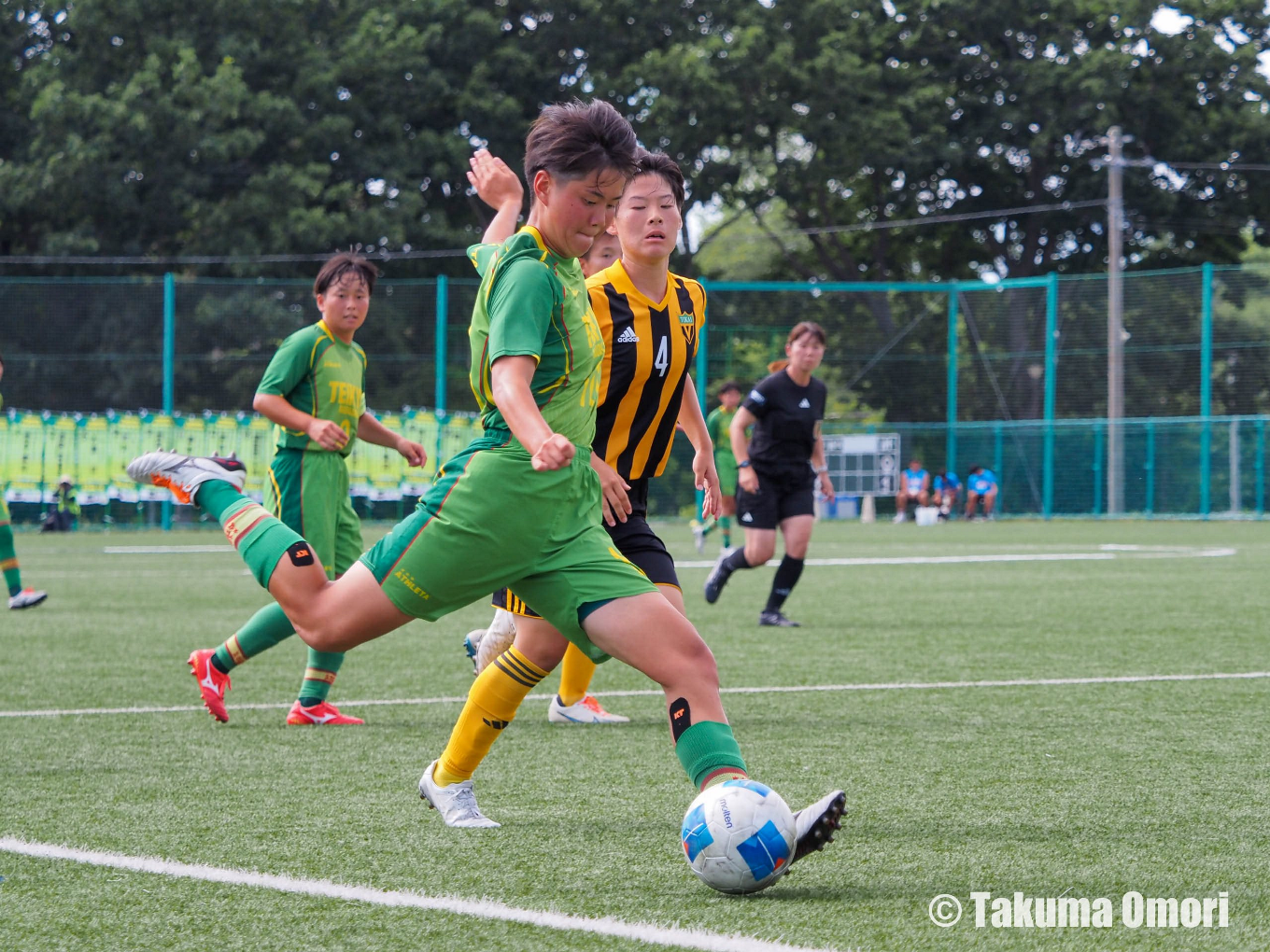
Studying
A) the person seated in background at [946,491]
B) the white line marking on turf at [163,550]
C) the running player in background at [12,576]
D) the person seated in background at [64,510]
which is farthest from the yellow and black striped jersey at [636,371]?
the person seated in background at [946,491]

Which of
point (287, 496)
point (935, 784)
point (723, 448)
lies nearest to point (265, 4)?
point (723, 448)

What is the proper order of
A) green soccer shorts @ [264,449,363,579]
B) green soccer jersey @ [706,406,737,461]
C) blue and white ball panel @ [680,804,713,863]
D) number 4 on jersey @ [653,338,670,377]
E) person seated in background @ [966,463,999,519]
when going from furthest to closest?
person seated in background @ [966,463,999,519]
green soccer jersey @ [706,406,737,461]
green soccer shorts @ [264,449,363,579]
number 4 on jersey @ [653,338,670,377]
blue and white ball panel @ [680,804,713,863]

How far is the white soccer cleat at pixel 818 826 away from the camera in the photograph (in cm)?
336

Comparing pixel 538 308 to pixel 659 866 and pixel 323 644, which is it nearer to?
pixel 323 644

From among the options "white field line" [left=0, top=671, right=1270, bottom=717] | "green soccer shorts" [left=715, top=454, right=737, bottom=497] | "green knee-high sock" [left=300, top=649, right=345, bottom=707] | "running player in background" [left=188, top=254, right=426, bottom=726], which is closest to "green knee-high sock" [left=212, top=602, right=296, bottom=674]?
"running player in background" [left=188, top=254, right=426, bottom=726]

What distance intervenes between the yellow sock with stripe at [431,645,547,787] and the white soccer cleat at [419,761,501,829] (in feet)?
0.08

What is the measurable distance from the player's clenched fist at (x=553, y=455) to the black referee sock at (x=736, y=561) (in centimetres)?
761

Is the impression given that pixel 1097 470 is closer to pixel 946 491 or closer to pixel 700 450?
pixel 946 491

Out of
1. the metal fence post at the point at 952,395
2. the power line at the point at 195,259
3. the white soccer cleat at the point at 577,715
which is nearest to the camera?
the white soccer cleat at the point at 577,715

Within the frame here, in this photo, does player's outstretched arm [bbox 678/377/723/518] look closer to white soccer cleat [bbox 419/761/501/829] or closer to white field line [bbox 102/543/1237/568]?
white soccer cleat [bbox 419/761/501/829]

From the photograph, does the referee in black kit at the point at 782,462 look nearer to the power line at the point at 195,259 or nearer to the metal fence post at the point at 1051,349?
the power line at the point at 195,259

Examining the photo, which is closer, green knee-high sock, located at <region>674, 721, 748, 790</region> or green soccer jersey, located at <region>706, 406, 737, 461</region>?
green knee-high sock, located at <region>674, 721, 748, 790</region>

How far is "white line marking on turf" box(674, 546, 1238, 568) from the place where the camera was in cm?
1755

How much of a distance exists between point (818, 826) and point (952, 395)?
109 ft
